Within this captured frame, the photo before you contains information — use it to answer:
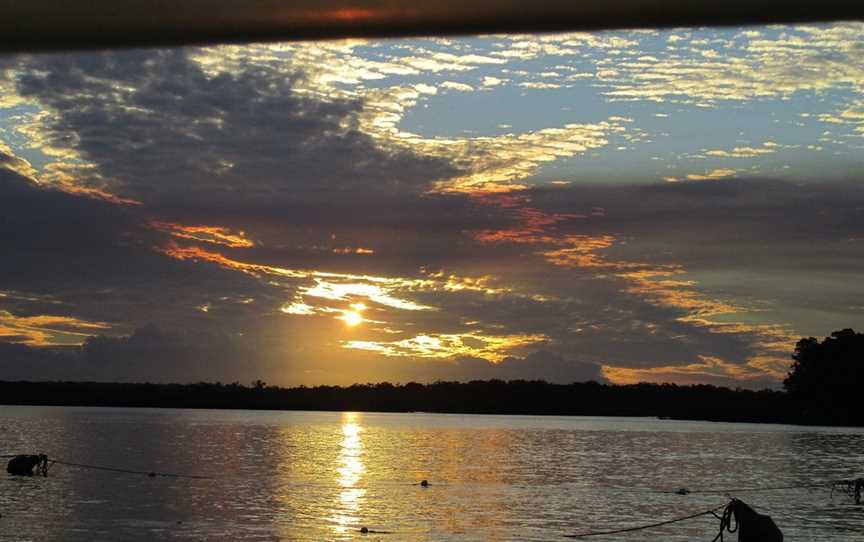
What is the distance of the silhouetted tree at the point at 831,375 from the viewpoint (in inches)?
4503

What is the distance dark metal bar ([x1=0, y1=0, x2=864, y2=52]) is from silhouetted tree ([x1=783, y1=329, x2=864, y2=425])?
120637mm

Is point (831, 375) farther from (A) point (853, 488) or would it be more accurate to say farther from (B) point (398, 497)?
(B) point (398, 497)

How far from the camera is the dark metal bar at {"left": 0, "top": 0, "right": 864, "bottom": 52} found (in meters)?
3.19

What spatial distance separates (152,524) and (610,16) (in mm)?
27491

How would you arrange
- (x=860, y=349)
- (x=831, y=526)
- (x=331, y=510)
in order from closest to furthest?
1. (x=831, y=526)
2. (x=331, y=510)
3. (x=860, y=349)

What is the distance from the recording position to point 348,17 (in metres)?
3.33

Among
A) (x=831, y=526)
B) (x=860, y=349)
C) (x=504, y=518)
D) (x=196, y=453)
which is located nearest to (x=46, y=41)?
(x=504, y=518)

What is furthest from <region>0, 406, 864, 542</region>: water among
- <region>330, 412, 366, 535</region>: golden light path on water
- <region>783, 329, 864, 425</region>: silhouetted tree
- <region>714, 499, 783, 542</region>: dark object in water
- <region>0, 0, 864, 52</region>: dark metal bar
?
<region>783, 329, 864, 425</region>: silhouetted tree

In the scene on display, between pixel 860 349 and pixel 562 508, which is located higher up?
pixel 860 349

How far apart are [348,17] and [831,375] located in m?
123

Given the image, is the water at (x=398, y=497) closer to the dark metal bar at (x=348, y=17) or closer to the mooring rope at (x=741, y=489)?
the mooring rope at (x=741, y=489)

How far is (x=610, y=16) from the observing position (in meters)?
3.34

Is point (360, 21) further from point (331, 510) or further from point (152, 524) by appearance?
point (331, 510)

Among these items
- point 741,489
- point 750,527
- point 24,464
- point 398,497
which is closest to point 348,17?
point 750,527
